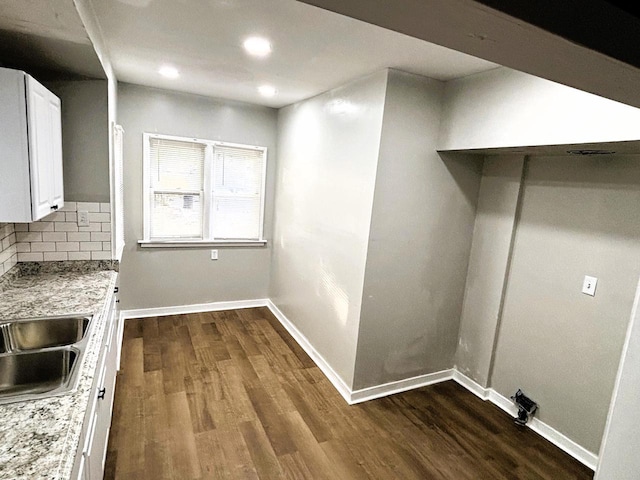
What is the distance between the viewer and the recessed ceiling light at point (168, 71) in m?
2.80

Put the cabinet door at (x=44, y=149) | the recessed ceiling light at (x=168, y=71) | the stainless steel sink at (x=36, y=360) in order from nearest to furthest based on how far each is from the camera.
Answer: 1. the stainless steel sink at (x=36, y=360)
2. the cabinet door at (x=44, y=149)
3. the recessed ceiling light at (x=168, y=71)

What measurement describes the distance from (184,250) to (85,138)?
70.1 inches

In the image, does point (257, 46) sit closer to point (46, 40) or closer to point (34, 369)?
point (46, 40)

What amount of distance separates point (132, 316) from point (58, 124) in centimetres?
236

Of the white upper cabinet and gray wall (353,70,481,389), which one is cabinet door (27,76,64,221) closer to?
the white upper cabinet

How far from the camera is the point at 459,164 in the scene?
2.81m

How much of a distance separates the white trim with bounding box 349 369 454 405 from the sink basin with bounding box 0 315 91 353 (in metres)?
1.93

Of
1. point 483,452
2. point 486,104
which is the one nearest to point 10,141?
point 486,104

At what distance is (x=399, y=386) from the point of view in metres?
2.99

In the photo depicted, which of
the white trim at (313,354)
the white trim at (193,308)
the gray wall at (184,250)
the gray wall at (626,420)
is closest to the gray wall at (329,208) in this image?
the white trim at (313,354)

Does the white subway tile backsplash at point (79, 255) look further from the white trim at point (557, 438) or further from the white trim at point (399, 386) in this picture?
the white trim at point (557, 438)

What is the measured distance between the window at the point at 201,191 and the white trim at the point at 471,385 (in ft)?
8.65

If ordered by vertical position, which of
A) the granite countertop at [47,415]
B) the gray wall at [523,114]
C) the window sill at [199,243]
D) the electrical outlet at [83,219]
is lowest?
the granite countertop at [47,415]

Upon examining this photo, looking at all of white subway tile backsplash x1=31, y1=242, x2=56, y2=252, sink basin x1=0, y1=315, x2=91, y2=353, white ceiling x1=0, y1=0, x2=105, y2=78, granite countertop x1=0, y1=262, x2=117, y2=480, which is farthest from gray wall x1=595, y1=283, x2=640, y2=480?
white subway tile backsplash x1=31, y1=242, x2=56, y2=252
